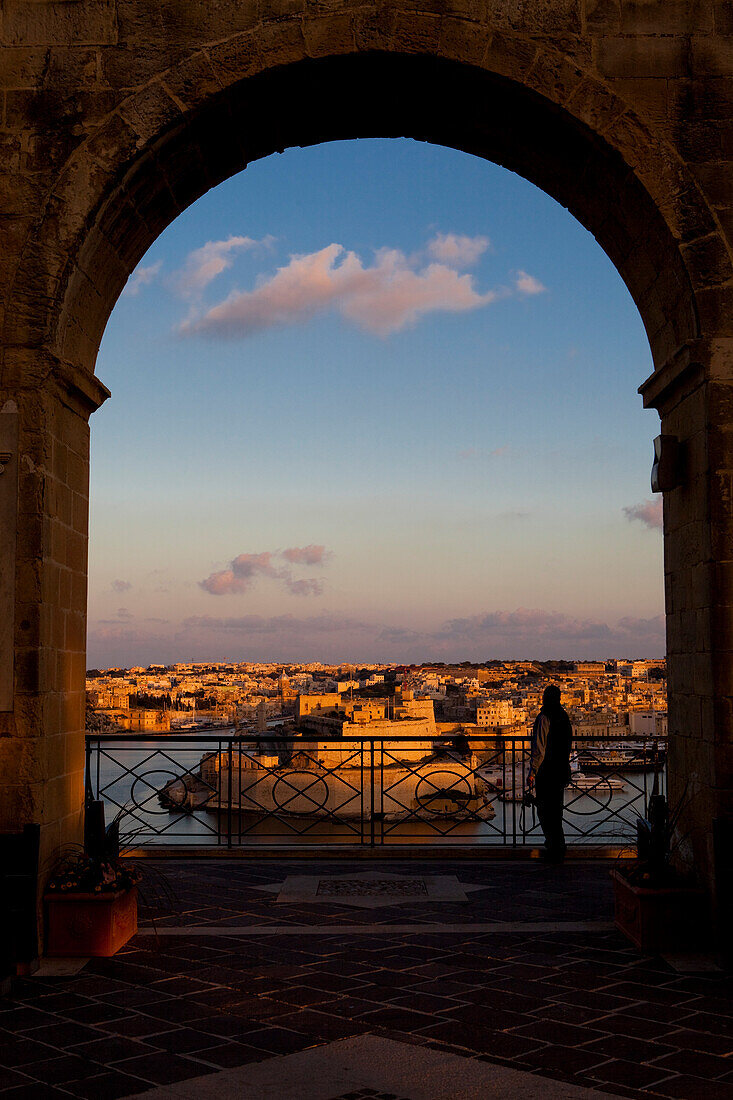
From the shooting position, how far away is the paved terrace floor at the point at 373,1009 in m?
3.36

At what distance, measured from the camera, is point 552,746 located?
8.27m

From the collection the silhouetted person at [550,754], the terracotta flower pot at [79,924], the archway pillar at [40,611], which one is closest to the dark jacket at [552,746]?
the silhouetted person at [550,754]

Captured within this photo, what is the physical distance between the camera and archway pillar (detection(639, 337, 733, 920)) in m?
5.07

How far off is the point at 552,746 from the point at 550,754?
0.23 ft

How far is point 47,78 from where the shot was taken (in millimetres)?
5465

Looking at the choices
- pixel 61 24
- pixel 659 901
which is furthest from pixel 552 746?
pixel 61 24

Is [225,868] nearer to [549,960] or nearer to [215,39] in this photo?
[549,960]

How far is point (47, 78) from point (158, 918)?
4.82m

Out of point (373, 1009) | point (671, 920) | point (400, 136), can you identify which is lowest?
point (373, 1009)

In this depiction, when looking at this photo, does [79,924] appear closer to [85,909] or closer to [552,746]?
[85,909]

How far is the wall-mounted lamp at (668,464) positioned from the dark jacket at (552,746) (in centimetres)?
314

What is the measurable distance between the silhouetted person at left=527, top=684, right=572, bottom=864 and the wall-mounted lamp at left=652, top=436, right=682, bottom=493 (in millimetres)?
3119

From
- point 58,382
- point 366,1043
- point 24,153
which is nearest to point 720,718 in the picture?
point 366,1043

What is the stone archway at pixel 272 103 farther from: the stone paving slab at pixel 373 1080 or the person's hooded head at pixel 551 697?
the person's hooded head at pixel 551 697
